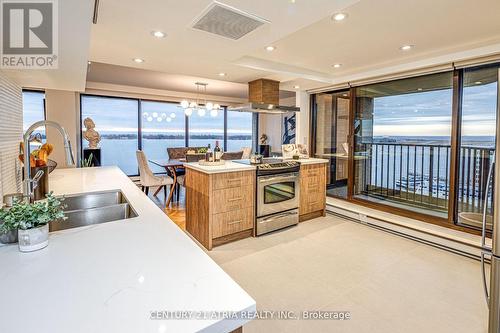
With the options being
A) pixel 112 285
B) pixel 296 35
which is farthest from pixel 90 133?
pixel 112 285

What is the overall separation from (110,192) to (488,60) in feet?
13.3

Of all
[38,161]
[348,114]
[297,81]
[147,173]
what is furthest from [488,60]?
[147,173]

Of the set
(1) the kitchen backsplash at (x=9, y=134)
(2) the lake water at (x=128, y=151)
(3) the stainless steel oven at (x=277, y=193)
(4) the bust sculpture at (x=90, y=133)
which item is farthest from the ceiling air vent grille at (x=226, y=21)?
(2) the lake water at (x=128, y=151)

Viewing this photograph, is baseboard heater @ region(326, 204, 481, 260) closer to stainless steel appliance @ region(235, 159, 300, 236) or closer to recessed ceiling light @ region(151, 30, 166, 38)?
stainless steel appliance @ region(235, 159, 300, 236)

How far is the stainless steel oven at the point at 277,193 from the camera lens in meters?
3.44

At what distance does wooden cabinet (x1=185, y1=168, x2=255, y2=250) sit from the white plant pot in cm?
207

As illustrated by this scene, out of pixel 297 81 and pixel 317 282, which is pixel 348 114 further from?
pixel 317 282

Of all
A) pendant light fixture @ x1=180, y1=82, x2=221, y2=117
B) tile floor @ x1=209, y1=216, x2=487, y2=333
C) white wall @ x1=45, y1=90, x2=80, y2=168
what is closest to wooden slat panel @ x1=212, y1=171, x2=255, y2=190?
tile floor @ x1=209, y1=216, x2=487, y2=333

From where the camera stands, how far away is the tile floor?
1.90 meters

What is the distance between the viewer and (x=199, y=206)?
3.23m

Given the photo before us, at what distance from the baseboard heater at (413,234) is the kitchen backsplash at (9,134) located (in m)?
4.08

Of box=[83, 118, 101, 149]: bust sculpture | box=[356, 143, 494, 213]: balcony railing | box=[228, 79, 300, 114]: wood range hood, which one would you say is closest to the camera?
box=[356, 143, 494, 213]: balcony railing

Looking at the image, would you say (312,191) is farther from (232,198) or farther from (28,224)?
(28,224)

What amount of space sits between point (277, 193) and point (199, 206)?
111cm
